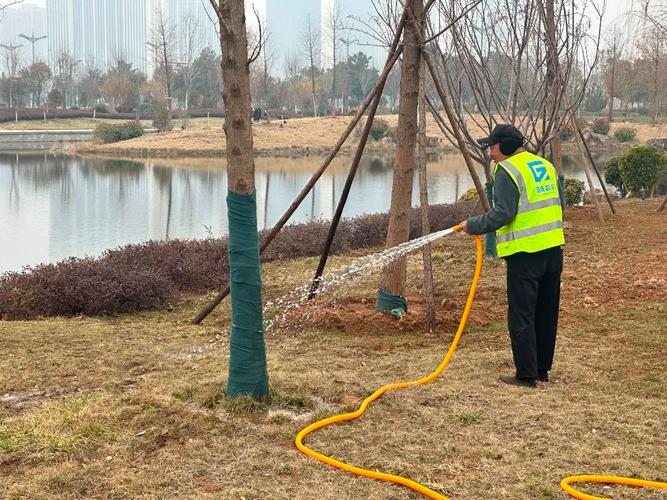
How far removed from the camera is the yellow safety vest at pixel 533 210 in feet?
15.3

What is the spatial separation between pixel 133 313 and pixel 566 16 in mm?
5749

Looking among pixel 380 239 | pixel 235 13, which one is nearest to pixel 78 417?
pixel 235 13

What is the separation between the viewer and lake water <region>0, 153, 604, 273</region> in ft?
50.9

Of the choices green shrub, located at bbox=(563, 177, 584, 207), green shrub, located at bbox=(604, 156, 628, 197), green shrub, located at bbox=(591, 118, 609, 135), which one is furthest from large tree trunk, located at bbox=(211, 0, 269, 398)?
green shrub, located at bbox=(591, 118, 609, 135)

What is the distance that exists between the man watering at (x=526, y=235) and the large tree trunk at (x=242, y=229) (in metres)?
1.34

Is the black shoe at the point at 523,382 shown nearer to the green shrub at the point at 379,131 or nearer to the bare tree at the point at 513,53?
the bare tree at the point at 513,53

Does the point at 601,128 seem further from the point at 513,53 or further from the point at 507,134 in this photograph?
the point at 507,134

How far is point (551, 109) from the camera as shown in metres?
9.67

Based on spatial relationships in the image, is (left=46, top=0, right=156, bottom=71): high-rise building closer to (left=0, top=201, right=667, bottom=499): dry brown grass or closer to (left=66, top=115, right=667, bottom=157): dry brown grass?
(left=66, top=115, right=667, bottom=157): dry brown grass

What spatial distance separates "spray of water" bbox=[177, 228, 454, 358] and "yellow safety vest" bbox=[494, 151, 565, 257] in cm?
68

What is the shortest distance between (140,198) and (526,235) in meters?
19.5

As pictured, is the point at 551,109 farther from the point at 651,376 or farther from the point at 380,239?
the point at 651,376

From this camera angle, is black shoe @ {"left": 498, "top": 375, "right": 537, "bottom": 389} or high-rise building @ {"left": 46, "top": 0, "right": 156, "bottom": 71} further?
high-rise building @ {"left": 46, "top": 0, "right": 156, "bottom": 71}

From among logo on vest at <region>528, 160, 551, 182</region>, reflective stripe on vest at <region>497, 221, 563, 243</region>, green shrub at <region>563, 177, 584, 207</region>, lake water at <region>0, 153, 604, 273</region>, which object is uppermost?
logo on vest at <region>528, 160, 551, 182</region>
